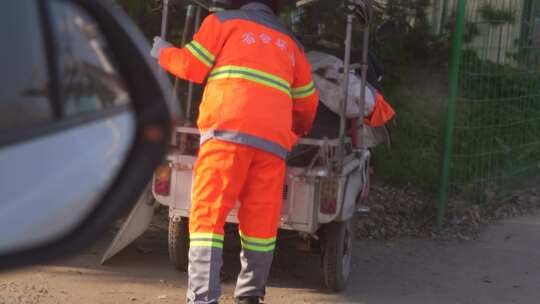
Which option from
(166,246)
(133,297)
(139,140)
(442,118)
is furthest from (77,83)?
(442,118)

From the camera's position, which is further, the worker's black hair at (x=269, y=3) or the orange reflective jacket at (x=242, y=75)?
the worker's black hair at (x=269, y=3)

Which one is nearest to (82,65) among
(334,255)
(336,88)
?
(334,255)

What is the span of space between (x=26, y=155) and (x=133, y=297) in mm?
3995

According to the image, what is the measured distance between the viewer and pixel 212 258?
4.89 metres

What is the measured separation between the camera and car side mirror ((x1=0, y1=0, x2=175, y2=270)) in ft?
5.76

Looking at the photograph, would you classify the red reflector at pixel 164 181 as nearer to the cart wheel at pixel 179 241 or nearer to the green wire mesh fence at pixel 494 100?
the cart wheel at pixel 179 241

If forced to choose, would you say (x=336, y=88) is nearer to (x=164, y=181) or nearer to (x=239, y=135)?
(x=164, y=181)

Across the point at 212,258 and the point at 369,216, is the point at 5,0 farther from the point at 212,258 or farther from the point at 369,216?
the point at 369,216

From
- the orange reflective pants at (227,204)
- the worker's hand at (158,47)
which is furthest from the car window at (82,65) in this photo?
the worker's hand at (158,47)

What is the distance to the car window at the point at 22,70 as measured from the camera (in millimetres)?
1710

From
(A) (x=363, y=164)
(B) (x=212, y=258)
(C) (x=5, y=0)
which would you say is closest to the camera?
(C) (x=5, y=0)

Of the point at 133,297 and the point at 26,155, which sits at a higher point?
the point at 26,155

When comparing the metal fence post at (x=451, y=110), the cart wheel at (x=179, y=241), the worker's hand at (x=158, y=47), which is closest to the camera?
the worker's hand at (x=158, y=47)

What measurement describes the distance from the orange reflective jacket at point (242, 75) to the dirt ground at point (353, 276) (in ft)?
4.23
